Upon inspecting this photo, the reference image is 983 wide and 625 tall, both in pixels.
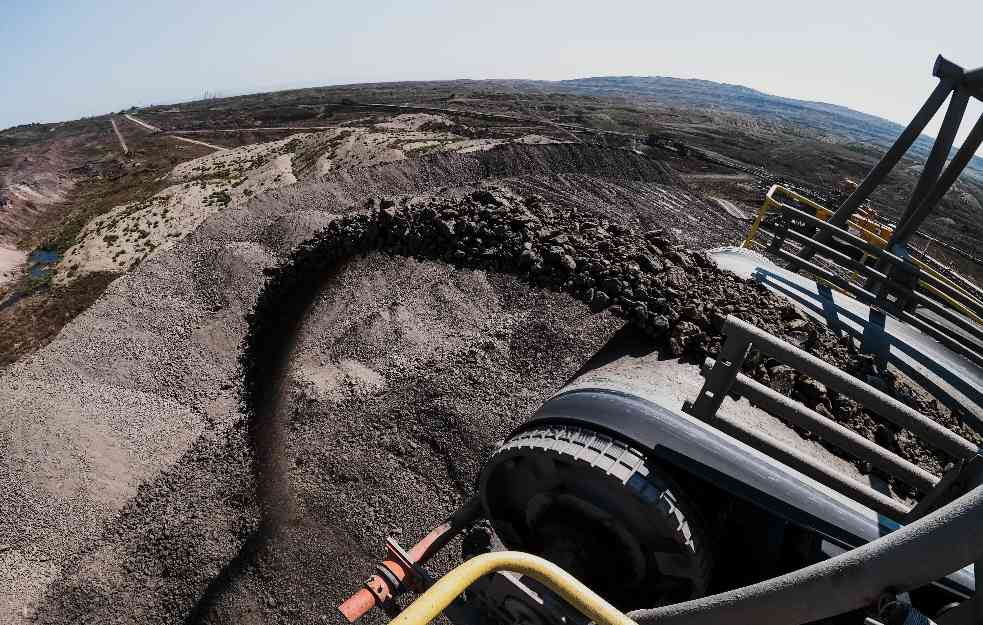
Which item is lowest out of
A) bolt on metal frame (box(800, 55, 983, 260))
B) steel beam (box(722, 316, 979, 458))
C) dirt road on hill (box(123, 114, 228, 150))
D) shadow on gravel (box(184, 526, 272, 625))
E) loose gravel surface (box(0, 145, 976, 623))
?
shadow on gravel (box(184, 526, 272, 625))

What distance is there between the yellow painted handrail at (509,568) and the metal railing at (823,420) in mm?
2286

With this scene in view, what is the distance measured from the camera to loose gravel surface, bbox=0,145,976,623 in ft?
24.9

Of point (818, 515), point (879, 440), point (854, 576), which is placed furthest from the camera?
point (879, 440)

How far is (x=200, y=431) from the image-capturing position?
33.3 ft

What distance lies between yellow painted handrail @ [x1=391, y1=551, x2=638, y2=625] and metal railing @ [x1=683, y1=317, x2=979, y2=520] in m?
2.29

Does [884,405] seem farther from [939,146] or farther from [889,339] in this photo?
[939,146]

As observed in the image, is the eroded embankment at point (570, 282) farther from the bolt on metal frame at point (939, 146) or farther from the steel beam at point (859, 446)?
the bolt on metal frame at point (939, 146)

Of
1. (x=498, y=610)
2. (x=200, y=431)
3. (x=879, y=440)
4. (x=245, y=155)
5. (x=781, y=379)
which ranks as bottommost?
(x=200, y=431)

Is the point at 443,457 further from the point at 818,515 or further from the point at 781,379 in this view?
the point at 818,515

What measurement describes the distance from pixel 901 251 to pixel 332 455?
10309 mm

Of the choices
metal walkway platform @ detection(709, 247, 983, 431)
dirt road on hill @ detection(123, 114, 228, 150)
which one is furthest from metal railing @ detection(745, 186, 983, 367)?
dirt road on hill @ detection(123, 114, 228, 150)

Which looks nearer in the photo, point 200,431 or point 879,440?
point 879,440

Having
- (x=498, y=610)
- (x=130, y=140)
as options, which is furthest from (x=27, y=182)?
(x=498, y=610)

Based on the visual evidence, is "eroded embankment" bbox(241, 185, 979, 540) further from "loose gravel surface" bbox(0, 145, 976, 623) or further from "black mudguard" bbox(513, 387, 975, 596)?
"black mudguard" bbox(513, 387, 975, 596)
